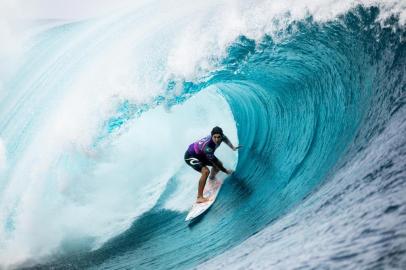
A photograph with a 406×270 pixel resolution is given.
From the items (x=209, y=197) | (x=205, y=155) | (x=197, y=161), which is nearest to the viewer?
(x=205, y=155)

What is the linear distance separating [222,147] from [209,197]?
90.3 inches

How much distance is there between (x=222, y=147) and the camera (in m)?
8.40

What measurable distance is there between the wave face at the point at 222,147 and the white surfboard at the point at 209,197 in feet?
0.70

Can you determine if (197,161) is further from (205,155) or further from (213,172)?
(213,172)

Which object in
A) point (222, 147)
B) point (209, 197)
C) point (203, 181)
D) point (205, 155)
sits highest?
point (222, 147)

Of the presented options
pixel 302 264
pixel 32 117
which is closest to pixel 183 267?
pixel 302 264

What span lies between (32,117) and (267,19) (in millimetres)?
6083

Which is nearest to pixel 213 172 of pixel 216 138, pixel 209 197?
pixel 209 197

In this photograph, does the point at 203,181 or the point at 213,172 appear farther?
the point at 213,172

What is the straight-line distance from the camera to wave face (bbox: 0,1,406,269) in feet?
9.45

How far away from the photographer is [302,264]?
2.13 m

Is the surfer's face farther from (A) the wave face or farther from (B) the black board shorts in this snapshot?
(A) the wave face

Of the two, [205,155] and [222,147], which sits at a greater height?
[222,147]

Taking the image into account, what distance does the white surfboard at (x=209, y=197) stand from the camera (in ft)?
19.8
